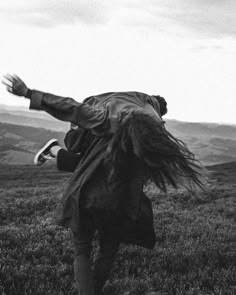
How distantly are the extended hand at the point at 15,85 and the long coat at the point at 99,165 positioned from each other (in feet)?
0.39

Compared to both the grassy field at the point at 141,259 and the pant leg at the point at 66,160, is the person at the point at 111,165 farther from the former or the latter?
the grassy field at the point at 141,259

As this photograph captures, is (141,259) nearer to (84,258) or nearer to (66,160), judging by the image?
(84,258)

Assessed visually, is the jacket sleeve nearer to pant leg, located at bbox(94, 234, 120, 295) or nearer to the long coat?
the long coat

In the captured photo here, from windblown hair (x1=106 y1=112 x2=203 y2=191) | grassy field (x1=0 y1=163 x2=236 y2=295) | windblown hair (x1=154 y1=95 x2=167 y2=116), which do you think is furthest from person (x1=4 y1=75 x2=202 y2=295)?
grassy field (x1=0 y1=163 x2=236 y2=295)

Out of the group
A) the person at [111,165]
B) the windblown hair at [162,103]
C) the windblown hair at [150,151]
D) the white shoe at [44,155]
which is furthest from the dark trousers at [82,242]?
the windblown hair at [162,103]

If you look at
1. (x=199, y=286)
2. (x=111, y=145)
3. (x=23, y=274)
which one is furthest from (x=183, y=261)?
(x=111, y=145)

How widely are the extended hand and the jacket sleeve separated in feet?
0.37

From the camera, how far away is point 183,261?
7203 mm

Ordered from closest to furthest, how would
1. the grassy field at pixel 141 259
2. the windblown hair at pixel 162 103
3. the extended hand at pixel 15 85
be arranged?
1. the extended hand at pixel 15 85
2. the windblown hair at pixel 162 103
3. the grassy field at pixel 141 259

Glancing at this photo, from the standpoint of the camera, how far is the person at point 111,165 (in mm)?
3988

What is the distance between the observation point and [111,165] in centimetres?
417

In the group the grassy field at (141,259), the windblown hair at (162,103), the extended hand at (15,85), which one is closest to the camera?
the extended hand at (15,85)

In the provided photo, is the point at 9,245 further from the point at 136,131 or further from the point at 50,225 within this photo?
the point at 136,131

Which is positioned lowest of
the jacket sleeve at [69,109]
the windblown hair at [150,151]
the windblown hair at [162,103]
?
the windblown hair at [150,151]
